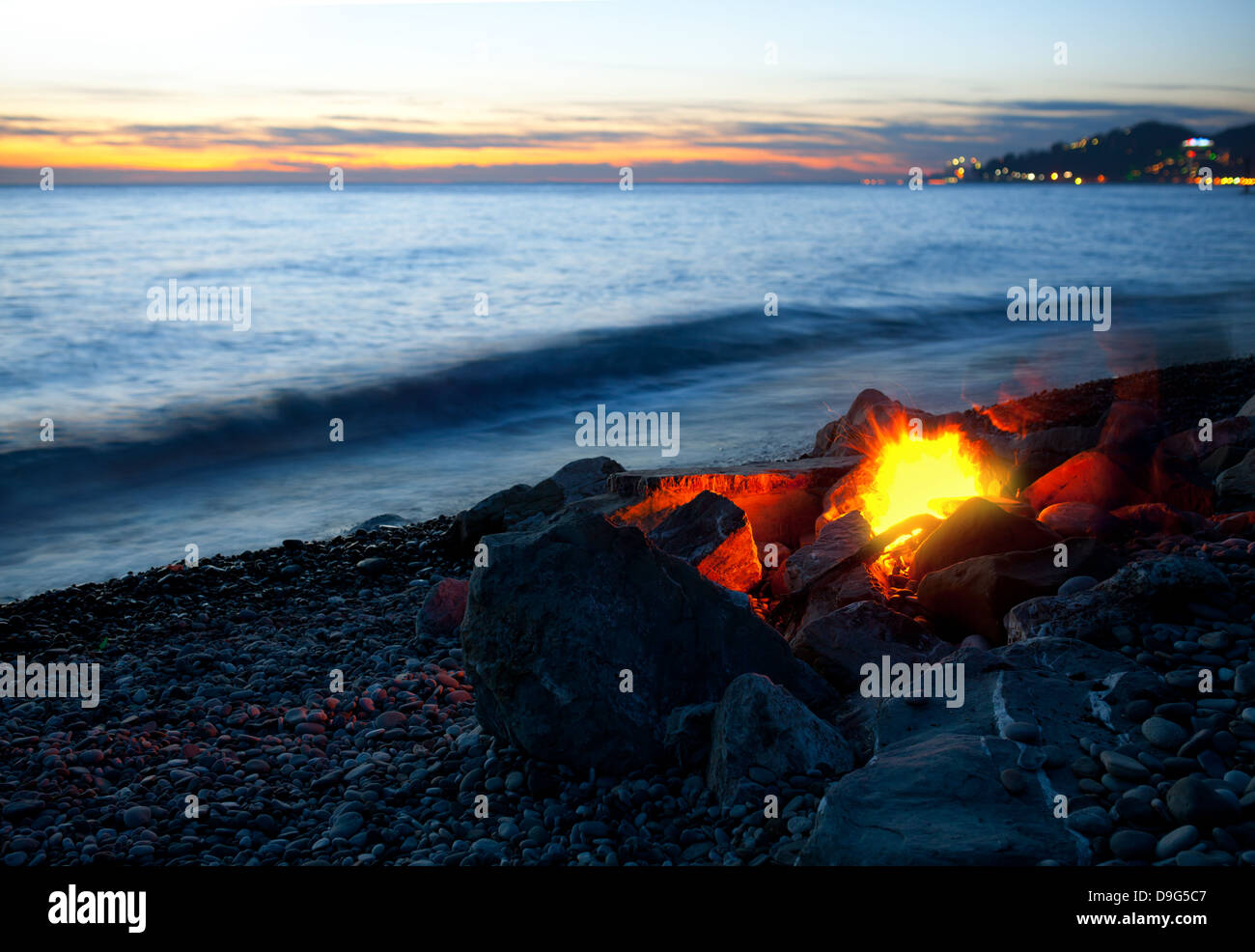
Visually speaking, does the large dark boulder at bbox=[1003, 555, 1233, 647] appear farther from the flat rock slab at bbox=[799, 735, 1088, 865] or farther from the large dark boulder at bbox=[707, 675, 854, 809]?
the large dark boulder at bbox=[707, 675, 854, 809]

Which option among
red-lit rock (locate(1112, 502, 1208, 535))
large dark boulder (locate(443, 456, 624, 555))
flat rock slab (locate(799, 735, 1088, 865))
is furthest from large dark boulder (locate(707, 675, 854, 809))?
large dark boulder (locate(443, 456, 624, 555))

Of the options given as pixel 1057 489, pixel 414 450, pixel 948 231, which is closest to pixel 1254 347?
pixel 1057 489

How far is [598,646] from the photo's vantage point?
4699 mm

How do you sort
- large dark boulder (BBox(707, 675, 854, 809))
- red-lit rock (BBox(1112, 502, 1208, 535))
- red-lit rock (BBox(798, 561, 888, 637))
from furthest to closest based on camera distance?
red-lit rock (BBox(1112, 502, 1208, 535)), red-lit rock (BBox(798, 561, 888, 637)), large dark boulder (BBox(707, 675, 854, 809))

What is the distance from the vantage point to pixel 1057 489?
7527 millimetres

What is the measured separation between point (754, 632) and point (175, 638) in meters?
4.55

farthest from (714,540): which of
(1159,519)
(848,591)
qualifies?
(1159,519)

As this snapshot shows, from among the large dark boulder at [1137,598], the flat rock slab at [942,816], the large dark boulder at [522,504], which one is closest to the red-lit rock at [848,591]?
the large dark boulder at [1137,598]

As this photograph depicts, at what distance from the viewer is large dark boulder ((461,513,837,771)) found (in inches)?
183

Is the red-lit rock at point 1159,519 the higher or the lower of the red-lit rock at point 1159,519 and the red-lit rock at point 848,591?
the higher

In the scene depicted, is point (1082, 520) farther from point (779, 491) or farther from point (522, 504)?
point (522, 504)

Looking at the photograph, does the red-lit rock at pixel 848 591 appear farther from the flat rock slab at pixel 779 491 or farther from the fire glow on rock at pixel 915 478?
the flat rock slab at pixel 779 491

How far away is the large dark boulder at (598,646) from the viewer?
183 inches
